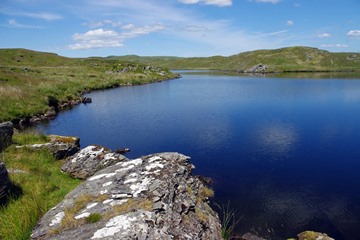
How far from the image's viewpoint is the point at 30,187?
1417cm

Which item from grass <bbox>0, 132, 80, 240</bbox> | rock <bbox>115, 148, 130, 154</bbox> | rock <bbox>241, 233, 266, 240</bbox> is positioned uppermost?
grass <bbox>0, 132, 80, 240</bbox>

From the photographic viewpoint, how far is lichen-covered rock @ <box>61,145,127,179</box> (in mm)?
19516

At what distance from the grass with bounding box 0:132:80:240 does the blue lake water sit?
437 inches

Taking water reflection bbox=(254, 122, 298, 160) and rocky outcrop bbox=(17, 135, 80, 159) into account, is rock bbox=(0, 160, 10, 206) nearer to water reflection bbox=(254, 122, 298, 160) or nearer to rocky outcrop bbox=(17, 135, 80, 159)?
rocky outcrop bbox=(17, 135, 80, 159)

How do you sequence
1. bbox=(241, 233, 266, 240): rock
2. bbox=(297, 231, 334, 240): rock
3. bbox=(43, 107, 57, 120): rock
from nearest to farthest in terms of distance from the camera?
bbox=(297, 231, 334, 240): rock → bbox=(241, 233, 266, 240): rock → bbox=(43, 107, 57, 120): rock

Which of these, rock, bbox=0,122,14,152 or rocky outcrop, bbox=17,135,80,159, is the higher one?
rock, bbox=0,122,14,152

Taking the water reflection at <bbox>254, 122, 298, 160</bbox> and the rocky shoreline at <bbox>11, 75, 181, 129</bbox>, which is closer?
the water reflection at <bbox>254, 122, 298, 160</bbox>

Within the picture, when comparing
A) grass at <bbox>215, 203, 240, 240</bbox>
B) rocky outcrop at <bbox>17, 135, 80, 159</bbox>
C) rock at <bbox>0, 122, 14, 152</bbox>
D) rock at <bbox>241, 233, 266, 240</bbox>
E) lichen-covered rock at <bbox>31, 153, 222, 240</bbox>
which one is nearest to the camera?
lichen-covered rock at <bbox>31, 153, 222, 240</bbox>

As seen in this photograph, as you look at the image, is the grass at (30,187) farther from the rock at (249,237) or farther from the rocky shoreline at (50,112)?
the rocky shoreline at (50,112)

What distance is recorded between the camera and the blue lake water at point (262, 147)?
19.7 meters

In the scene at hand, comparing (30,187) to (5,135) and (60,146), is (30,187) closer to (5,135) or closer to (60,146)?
(5,135)

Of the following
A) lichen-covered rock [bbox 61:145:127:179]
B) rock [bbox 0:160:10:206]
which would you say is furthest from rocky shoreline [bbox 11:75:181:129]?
rock [bbox 0:160:10:206]

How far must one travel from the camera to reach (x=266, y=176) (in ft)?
83.4

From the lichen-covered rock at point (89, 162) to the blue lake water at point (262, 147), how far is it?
8827 millimetres
